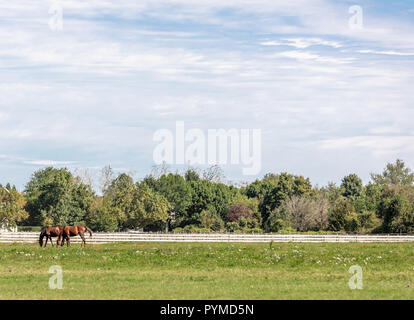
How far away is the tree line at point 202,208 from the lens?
316 ft

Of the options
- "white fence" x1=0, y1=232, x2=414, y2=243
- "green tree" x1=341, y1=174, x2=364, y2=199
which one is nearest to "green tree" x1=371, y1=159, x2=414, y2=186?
"green tree" x1=341, y1=174, x2=364, y2=199

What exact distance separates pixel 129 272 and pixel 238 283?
7.12 meters

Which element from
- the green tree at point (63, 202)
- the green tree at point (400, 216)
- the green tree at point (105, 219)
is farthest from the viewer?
the green tree at point (63, 202)

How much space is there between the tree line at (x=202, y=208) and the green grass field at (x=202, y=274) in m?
55.0

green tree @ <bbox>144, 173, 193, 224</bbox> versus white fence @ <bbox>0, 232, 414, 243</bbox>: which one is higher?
green tree @ <bbox>144, 173, 193, 224</bbox>

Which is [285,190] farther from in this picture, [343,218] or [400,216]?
[400,216]

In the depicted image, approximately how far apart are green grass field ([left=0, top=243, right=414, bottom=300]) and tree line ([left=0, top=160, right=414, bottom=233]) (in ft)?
181

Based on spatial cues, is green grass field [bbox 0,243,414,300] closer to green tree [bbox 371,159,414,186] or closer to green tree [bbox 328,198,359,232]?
green tree [bbox 328,198,359,232]

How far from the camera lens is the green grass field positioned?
2391 cm

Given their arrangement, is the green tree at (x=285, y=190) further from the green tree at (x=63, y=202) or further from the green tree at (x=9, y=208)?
the green tree at (x=9, y=208)

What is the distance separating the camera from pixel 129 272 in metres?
32.2

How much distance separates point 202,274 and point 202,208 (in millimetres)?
100737

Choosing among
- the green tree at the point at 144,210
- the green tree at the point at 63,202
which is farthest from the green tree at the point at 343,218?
the green tree at the point at 63,202
